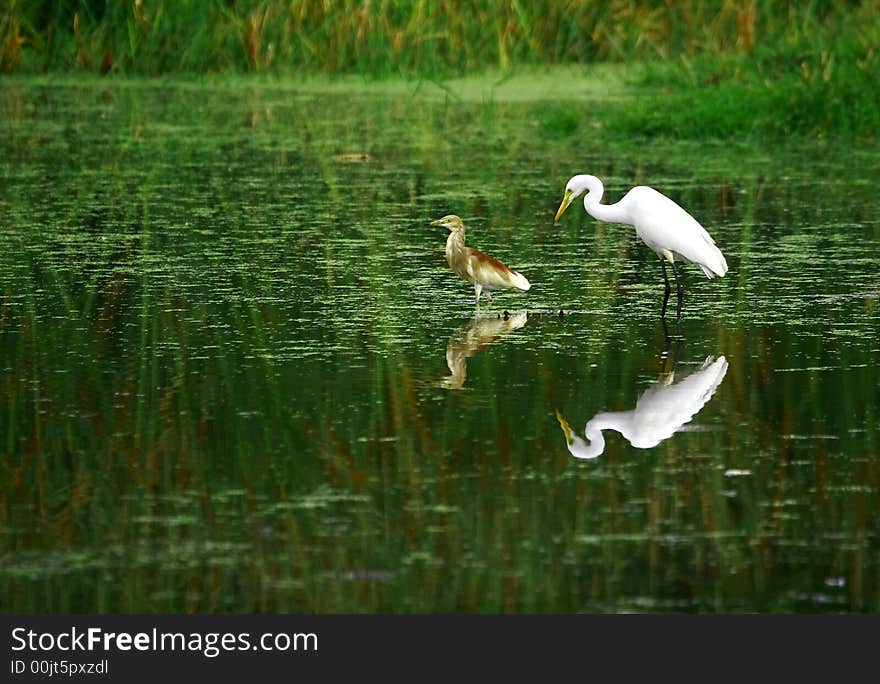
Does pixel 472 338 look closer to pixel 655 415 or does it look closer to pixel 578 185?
pixel 655 415

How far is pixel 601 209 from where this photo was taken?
8.70 meters

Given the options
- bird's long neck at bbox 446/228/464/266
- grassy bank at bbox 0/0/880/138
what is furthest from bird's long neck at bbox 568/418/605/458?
grassy bank at bbox 0/0/880/138

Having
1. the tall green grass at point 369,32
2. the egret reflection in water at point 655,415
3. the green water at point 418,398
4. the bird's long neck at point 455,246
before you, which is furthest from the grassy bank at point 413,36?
the egret reflection in water at point 655,415

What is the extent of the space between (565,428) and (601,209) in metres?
2.89

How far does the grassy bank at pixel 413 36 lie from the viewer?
17.8m

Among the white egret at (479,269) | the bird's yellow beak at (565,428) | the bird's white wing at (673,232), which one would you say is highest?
the bird's white wing at (673,232)

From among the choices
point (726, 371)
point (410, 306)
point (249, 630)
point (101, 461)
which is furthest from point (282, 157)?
point (249, 630)

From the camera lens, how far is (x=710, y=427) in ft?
19.6

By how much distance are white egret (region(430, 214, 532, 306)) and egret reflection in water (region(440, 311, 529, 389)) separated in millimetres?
146

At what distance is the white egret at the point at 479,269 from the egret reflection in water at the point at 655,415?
1376mm

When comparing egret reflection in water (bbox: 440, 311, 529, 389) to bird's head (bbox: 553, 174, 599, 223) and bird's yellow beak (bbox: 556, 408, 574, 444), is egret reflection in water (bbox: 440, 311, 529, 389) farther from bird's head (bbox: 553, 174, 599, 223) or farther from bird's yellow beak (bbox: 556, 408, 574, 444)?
bird's head (bbox: 553, 174, 599, 223)

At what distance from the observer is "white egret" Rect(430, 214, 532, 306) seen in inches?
317

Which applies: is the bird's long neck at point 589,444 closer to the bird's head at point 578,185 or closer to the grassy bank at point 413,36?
the bird's head at point 578,185

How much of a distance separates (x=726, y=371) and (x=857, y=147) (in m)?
8.13
